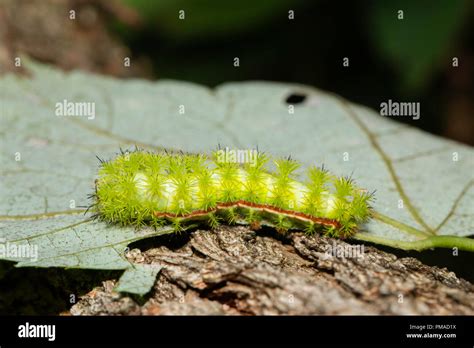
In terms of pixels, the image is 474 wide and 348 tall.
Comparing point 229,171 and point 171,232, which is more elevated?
point 229,171

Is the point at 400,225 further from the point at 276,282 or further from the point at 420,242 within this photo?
the point at 276,282

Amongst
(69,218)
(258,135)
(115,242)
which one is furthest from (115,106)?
(115,242)

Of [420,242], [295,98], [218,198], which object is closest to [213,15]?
[295,98]

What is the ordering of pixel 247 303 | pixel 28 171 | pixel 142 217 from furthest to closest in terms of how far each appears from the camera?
pixel 28 171 → pixel 142 217 → pixel 247 303

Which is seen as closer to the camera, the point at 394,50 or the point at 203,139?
the point at 203,139

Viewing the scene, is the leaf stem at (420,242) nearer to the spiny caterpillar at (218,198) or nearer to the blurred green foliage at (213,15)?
the spiny caterpillar at (218,198)

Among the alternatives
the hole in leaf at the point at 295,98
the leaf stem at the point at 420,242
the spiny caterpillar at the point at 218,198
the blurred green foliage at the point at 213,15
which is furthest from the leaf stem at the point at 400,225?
the blurred green foliage at the point at 213,15

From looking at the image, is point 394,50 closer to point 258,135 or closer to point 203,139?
point 258,135
